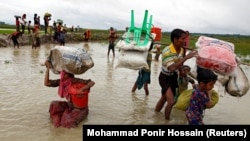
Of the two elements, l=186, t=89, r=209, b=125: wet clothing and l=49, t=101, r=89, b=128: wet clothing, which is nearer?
l=186, t=89, r=209, b=125: wet clothing

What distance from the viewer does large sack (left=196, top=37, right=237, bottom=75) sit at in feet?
16.7

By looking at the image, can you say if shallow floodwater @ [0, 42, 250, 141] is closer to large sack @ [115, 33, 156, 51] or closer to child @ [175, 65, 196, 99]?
child @ [175, 65, 196, 99]

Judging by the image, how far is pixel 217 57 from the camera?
508cm

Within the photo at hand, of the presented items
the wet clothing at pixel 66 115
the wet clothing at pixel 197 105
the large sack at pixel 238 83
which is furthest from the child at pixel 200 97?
the wet clothing at pixel 66 115

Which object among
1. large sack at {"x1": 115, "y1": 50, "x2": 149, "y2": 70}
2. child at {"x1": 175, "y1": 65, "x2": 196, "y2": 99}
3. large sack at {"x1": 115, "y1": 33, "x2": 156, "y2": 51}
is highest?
large sack at {"x1": 115, "y1": 33, "x2": 156, "y2": 51}

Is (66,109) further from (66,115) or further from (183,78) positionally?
(183,78)

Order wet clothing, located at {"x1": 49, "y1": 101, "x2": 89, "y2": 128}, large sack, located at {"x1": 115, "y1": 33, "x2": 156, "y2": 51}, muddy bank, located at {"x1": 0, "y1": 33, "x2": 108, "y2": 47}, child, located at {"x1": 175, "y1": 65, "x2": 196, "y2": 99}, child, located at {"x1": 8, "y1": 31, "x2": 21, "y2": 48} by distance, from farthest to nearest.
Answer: muddy bank, located at {"x1": 0, "y1": 33, "x2": 108, "y2": 47}
child, located at {"x1": 8, "y1": 31, "x2": 21, "y2": 48}
large sack, located at {"x1": 115, "y1": 33, "x2": 156, "y2": 51}
child, located at {"x1": 175, "y1": 65, "x2": 196, "y2": 99}
wet clothing, located at {"x1": 49, "y1": 101, "x2": 89, "y2": 128}

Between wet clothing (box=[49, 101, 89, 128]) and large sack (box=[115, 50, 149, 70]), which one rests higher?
large sack (box=[115, 50, 149, 70])

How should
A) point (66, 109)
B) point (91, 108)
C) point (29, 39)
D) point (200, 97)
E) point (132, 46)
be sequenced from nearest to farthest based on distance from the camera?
point (200, 97) → point (66, 109) → point (132, 46) → point (91, 108) → point (29, 39)
